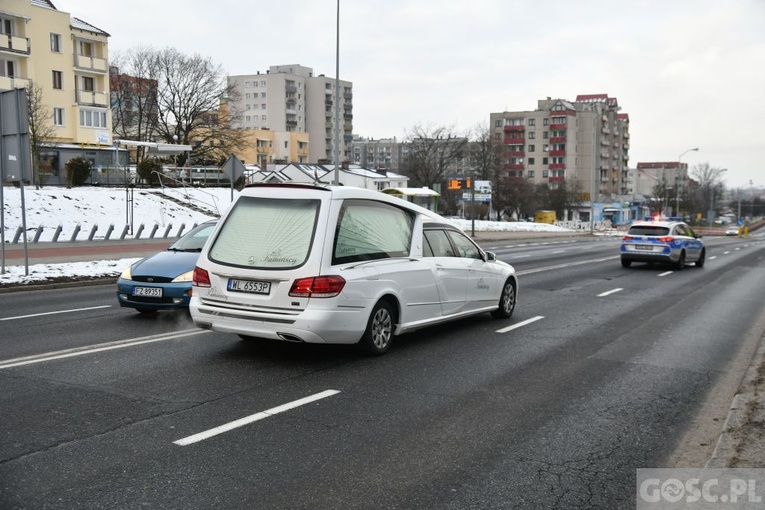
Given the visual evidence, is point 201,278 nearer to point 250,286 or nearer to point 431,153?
point 250,286

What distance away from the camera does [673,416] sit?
20.0 ft

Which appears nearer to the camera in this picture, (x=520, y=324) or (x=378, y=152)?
(x=520, y=324)

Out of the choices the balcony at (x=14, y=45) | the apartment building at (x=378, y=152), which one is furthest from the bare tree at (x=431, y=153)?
the apartment building at (x=378, y=152)

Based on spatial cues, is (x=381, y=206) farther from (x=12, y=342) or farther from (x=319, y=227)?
(x=12, y=342)

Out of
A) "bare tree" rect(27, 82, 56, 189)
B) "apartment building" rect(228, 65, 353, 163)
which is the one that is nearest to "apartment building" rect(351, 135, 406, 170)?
"apartment building" rect(228, 65, 353, 163)

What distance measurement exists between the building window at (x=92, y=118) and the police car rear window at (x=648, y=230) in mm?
49592

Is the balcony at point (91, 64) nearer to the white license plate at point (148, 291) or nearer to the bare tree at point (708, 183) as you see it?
the white license plate at point (148, 291)

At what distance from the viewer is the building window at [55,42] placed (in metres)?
57.1

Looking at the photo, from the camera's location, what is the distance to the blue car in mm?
10430

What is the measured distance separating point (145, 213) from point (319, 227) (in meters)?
30.5

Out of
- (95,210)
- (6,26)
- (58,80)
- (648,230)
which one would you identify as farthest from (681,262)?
(58,80)

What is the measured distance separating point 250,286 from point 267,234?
0.58 meters

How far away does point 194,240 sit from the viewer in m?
12.0

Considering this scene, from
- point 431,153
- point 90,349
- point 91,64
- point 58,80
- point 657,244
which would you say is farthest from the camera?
point 431,153
